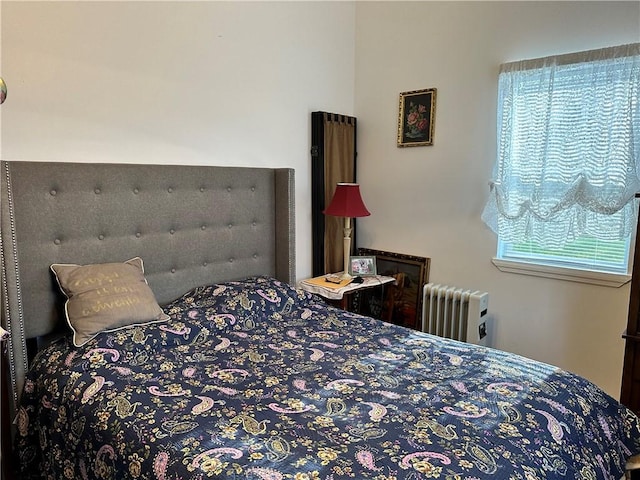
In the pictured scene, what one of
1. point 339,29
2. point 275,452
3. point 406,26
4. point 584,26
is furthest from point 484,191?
point 275,452

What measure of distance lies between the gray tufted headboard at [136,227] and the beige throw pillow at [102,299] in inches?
4.8

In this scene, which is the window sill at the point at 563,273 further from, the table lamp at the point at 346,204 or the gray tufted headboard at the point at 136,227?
the gray tufted headboard at the point at 136,227

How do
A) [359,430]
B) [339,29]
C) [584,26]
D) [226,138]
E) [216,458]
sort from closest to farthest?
[216,458]
[359,430]
[584,26]
[226,138]
[339,29]

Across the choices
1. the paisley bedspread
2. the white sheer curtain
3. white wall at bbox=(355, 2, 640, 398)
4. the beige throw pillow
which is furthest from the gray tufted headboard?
the white sheer curtain

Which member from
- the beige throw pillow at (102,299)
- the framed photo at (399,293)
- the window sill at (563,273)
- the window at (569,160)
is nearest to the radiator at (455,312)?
the framed photo at (399,293)

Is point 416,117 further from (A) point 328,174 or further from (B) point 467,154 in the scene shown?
(A) point 328,174

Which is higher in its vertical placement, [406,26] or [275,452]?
[406,26]

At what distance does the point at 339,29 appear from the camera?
3426mm

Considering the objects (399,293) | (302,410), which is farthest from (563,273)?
(302,410)

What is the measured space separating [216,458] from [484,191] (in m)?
2.34

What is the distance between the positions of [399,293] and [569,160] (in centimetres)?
141

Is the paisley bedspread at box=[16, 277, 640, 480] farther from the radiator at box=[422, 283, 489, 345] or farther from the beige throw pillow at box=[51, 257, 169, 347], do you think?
the radiator at box=[422, 283, 489, 345]

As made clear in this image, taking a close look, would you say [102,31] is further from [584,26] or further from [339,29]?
[584,26]

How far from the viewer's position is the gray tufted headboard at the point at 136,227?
1.99 m
